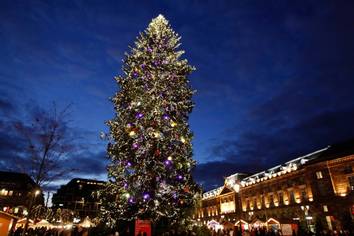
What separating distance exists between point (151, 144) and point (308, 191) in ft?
146

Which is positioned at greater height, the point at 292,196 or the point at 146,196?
the point at 292,196

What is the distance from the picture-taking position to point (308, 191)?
51875 millimetres

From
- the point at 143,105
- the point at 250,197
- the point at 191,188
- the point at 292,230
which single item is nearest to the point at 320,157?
the point at 250,197

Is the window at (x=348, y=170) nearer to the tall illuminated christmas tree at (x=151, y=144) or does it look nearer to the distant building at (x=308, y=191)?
the distant building at (x=308, y=191)

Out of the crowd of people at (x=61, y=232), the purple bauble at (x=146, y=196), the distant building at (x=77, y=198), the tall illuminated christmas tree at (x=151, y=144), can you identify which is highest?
the distant building at (x=77, y=198)

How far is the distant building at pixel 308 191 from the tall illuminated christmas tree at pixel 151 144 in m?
18.5

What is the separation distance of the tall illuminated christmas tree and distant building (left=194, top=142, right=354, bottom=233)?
60.9 feet

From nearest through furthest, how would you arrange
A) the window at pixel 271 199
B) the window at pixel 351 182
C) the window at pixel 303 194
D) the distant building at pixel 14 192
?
1. the window at pixel 351 182
2. the window at pixel 303 194
3. the window at pixel 271 199
4. the distant building at pixel 14 192

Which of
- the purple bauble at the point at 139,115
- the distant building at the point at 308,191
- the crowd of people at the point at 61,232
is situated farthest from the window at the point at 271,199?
the purple bauble at the point at 139,115

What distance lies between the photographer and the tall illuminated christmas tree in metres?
18.1

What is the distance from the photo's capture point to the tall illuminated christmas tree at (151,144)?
18.1 meters

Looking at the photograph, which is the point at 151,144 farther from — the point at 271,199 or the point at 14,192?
the point at 14,192

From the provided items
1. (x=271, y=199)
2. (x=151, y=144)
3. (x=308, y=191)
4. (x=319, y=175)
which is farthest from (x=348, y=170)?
(x=151, y=144)

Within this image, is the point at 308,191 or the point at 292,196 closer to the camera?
the point at 308,191
